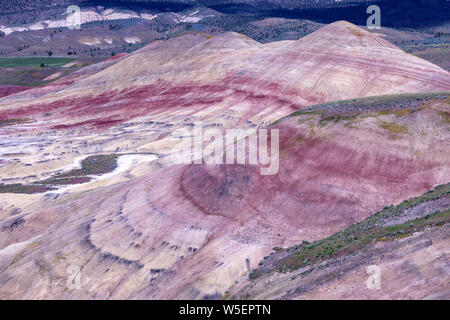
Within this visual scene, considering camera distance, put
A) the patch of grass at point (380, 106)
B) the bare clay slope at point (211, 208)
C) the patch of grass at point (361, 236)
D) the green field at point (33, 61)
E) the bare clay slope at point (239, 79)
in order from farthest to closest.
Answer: the green field at point (33, 61)
the bare clay slope at point (239, 79)
the patch of grass at point (380, 106)
the bare clay slope at point (211, 208)
the patch of grass at point (361, 236)

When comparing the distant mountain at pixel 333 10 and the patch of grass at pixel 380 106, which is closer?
the patch of grass at pixel 380 106

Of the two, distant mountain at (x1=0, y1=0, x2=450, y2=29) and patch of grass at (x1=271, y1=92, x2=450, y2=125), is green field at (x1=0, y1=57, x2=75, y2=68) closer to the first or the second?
distant mountain at (x1=0, y1=0, x2=450, y2=29)

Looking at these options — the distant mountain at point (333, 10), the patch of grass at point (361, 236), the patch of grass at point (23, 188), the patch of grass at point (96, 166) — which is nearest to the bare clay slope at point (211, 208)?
the patch of grass at point (361, 236)

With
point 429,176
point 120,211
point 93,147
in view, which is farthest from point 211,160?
point 93,147

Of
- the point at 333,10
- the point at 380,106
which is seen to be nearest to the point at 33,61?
the point at 380,106

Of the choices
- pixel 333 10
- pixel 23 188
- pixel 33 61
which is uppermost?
pixel 333 10

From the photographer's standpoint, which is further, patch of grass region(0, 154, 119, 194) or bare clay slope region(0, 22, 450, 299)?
patch of grass region(0, 154, 119, 194)

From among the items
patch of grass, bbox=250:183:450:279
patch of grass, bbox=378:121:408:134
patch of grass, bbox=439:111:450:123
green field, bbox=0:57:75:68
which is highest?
patch of grass, bbox=439:111:450:123

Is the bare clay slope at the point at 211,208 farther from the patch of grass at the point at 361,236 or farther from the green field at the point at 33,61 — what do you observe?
the green field at the point at 33,61

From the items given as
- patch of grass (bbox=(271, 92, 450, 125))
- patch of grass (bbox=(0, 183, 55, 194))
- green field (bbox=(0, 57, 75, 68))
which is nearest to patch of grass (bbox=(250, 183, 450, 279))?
patch of grass (bbox=(271, 92, 450, 125))

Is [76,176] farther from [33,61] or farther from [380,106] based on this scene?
[33,61]
